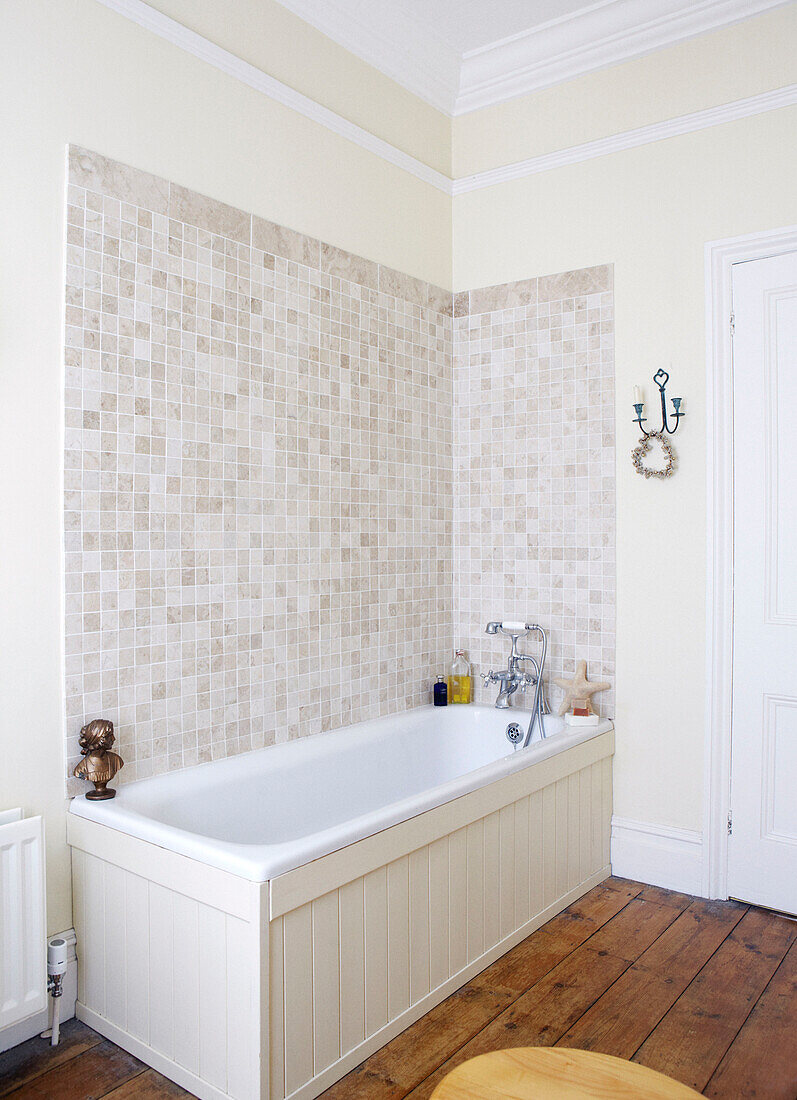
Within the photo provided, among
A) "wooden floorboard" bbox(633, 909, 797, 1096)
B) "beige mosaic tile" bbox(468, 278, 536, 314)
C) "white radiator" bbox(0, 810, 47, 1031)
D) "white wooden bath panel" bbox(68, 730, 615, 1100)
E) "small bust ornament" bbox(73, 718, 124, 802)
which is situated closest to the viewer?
"white wooden bath panel" bbox(68, 730, 615, 1100)

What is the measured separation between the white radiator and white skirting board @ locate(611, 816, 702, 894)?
1.94 metres

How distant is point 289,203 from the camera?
270 cm

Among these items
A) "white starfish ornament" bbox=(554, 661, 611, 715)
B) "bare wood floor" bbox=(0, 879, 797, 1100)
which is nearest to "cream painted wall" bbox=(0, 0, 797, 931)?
"white starfish ornament" bbox=(554, 661, 611, 715)

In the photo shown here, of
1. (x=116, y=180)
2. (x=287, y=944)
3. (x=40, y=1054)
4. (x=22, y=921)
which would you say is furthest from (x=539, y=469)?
(x=40, y=1054)

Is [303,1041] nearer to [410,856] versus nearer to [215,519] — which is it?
[410,856]

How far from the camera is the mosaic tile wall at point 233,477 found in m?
2.17

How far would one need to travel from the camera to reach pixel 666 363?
2918 millimetres

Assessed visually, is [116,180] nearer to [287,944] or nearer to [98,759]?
[98,759]

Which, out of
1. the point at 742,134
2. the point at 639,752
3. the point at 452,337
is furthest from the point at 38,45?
the point at 639,752

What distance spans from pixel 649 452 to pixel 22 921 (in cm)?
233

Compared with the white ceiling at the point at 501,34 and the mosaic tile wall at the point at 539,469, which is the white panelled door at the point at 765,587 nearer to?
the mosaic tile wall at the point at 539,469

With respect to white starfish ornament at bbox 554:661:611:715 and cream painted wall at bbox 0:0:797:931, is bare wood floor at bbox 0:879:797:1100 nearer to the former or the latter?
cream painted wall at bbox 0:0:797:931

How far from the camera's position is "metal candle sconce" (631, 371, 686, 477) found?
113 inches

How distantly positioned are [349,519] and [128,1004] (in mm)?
1585
